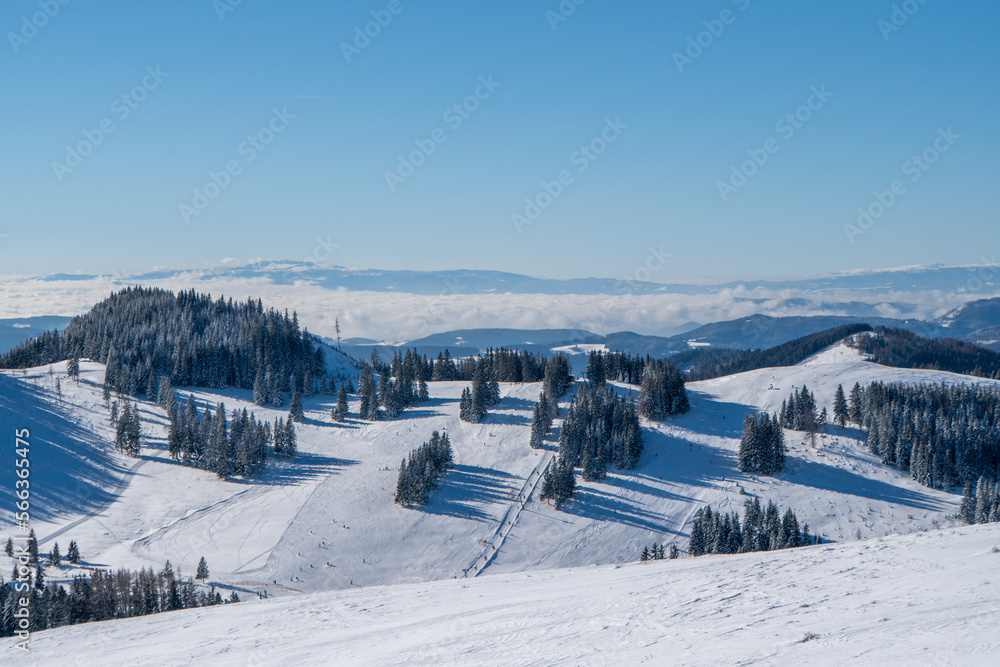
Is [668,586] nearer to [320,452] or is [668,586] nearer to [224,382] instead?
[320,452]

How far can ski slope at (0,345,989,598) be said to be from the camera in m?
85.4

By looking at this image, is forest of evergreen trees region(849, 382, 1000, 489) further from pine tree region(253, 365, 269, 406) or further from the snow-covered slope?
pine tree region(253, 365, 269, 406)

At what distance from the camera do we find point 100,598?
193 ft

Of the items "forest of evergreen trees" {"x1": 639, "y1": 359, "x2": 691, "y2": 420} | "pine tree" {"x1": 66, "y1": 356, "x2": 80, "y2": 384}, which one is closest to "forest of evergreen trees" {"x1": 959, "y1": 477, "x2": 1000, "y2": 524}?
"forest of evergreen trees" {"x1": 639, "y1": 359, "x2": 691, "y2": 420}

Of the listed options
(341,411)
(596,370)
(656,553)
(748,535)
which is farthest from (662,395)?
(341,411)

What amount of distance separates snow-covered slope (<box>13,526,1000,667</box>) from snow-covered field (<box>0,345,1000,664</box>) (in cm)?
45

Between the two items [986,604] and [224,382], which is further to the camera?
[224,382]

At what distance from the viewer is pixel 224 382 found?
171 meters

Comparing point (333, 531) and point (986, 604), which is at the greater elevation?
point (986, 604)

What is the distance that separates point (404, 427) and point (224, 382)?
62.4m

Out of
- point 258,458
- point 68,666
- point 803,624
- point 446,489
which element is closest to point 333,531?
point 446,489

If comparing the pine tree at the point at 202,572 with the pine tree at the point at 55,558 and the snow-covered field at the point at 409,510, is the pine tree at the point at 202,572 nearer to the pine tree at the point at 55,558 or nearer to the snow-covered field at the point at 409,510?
the snow-covered field at the point at 409,510

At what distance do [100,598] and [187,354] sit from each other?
120 m

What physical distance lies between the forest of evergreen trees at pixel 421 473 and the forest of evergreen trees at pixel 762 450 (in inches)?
1952
